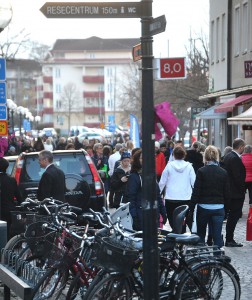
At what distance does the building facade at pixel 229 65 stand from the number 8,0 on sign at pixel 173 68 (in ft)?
80.7

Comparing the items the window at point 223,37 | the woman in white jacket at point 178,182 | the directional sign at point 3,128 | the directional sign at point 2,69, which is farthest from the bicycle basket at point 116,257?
the window at point 223,37

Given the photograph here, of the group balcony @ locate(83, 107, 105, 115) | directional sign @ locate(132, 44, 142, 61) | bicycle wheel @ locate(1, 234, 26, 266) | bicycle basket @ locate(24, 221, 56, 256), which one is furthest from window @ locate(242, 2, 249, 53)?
balcony @ locate(83, 107, 105, 115)

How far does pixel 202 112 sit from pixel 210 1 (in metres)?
6.87

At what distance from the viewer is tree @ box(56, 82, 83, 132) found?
15000cm

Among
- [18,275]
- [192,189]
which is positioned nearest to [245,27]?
[192,189]

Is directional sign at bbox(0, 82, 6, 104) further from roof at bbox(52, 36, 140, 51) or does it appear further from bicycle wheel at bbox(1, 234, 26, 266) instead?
roof at bbox(52, 36, 140, 51)

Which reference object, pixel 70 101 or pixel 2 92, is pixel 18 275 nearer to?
pixel 2 92

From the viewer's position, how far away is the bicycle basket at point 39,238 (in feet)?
32.6

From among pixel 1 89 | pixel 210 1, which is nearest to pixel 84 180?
pixel 1 89

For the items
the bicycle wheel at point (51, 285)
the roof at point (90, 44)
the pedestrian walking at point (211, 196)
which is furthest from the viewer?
the roof at point (90, 44)

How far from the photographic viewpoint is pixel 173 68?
8688mm

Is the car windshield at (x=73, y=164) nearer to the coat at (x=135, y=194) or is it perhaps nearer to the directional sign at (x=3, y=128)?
the directional sign at (x=3, y=128)

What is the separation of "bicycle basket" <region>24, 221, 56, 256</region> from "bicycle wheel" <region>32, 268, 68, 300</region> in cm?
45

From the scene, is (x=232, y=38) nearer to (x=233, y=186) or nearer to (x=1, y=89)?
(x=233, y=186)
